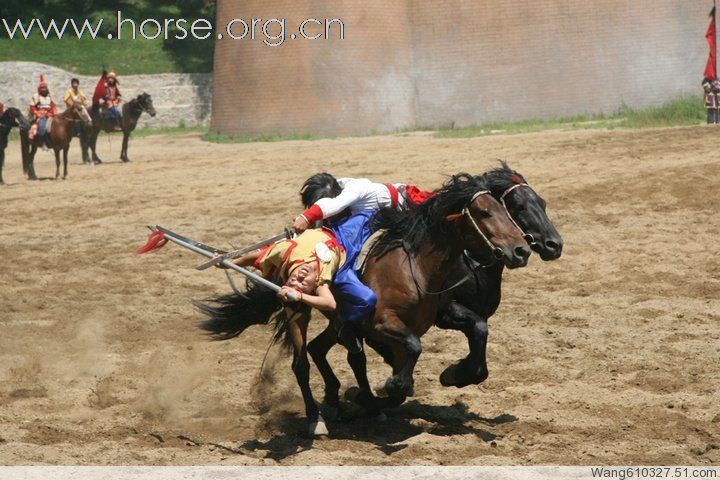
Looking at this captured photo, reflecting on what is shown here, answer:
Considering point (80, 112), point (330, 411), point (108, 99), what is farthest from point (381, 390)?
point (108, 99)

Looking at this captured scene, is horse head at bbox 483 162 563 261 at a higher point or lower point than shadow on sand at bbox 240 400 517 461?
higher

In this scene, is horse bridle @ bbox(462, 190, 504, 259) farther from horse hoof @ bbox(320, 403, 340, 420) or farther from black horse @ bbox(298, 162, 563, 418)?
horse hoof @ bbox(320, 403, 340, 420)

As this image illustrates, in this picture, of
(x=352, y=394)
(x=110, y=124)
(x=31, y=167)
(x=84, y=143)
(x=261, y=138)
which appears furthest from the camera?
(x=110, y=124)

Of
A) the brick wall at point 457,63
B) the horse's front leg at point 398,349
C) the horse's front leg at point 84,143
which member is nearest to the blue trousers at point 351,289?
the horse's front leg at point 398,349

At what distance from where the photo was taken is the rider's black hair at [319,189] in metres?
6.96

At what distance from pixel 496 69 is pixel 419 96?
6.09 feet

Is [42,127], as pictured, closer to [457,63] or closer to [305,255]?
[457,63]

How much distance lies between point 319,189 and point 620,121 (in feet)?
43.4

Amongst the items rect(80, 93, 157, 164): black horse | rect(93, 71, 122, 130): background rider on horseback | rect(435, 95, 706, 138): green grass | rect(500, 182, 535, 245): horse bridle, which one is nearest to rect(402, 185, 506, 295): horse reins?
rect(500, 182, 535, 245): horse bridle

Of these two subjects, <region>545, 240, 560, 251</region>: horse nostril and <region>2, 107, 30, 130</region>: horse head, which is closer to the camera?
<region>545, 240, 560, 251</region>: horse nostril

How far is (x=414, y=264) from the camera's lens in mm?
6543

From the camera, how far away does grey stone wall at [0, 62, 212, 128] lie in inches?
1271

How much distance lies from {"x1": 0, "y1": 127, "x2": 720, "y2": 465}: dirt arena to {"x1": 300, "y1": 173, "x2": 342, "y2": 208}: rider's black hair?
1.45 meters

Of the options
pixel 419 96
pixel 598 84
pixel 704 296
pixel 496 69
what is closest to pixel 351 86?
pixel 419 96
